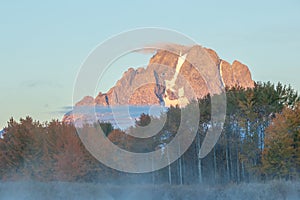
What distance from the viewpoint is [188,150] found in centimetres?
6888

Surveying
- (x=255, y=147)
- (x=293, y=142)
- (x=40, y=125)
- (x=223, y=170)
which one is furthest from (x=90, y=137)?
(x=293, y=142)

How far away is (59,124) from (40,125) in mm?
3477

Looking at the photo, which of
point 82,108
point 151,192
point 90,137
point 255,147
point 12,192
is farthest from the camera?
point 82,108

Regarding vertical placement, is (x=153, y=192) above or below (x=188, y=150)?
below

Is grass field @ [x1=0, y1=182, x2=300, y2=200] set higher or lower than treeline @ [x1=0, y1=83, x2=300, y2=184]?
lower

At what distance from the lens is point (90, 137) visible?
7206 centimetres

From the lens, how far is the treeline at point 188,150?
186 ft

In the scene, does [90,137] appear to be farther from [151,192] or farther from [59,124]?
[151,192]

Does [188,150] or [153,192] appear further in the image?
[188,150]

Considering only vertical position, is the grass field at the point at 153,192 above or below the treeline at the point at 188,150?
below

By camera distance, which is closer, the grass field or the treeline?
the grass field

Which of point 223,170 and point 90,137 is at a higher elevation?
point 90,137

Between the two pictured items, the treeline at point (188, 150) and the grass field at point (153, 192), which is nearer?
the grass field at point (153, 192)

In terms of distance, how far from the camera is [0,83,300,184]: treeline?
56.8m
